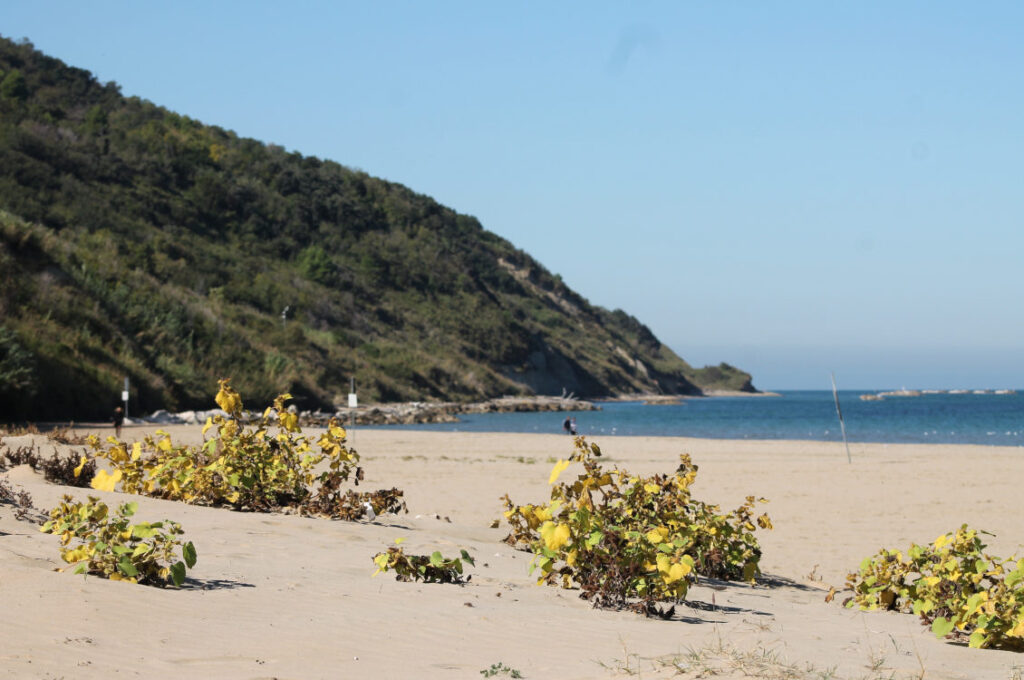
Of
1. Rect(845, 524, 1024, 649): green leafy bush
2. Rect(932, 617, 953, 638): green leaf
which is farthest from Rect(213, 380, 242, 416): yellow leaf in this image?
Rect(932, 617, 953, 638): green leaf

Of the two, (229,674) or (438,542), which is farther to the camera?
(438,542)

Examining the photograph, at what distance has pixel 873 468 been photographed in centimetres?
2156

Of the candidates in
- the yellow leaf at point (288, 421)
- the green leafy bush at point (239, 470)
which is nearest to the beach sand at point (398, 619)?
the green leafy bush at point (239, 470)

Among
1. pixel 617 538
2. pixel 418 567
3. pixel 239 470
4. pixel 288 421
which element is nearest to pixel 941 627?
pixel 617 538

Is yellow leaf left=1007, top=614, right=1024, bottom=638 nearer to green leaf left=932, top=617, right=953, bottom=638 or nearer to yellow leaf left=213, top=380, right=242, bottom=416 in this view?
green leaf left=932, top=617, right=953, bottom=638

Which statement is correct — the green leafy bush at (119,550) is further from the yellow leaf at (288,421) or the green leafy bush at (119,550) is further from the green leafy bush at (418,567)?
the yellow leaf at (288,421)

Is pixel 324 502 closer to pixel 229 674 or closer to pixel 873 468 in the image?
pixel 229 674

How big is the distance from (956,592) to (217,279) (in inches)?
2348

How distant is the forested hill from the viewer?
3528cm

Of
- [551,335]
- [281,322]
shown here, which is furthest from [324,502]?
[551,335]

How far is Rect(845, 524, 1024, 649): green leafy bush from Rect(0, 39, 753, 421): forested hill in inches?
1029

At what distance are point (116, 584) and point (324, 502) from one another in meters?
4.37

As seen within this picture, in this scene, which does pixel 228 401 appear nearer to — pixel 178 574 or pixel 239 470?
pixel 239 470

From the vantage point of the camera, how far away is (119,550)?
568 cm
